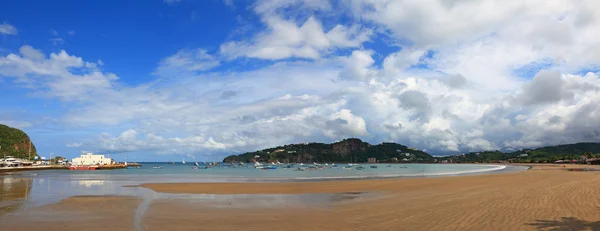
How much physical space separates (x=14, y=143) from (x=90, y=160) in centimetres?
3812

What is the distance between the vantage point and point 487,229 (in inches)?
472

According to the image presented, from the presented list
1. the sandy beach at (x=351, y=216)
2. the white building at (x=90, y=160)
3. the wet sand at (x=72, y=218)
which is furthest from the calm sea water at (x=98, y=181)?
the white building at (x=90, y=160)

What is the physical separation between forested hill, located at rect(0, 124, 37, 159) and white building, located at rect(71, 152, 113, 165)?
29.2 m

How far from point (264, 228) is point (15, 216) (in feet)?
39.6

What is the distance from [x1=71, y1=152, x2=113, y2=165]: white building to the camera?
140125mm

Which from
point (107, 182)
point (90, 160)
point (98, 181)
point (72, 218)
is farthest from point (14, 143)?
point (72, 218)

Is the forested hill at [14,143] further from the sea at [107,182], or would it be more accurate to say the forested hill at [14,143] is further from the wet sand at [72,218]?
the wet sand at [72,218]

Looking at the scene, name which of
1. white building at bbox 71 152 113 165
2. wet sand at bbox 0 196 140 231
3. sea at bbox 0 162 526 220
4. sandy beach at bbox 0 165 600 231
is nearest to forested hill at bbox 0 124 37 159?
white building at bbox 71 152 113 165

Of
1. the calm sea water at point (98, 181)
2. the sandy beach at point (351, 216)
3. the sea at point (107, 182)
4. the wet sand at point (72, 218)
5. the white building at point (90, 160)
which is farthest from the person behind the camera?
→ the white building at point (90, 160)

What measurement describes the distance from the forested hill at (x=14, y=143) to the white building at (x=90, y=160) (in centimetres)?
2922

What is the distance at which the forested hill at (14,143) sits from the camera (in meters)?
147

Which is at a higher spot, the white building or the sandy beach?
the white building

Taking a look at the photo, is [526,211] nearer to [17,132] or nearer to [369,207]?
[369,207]

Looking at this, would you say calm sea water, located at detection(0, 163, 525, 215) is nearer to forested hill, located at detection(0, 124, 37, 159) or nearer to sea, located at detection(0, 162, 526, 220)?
sea, located at detection(0, 162, 526, 220)
